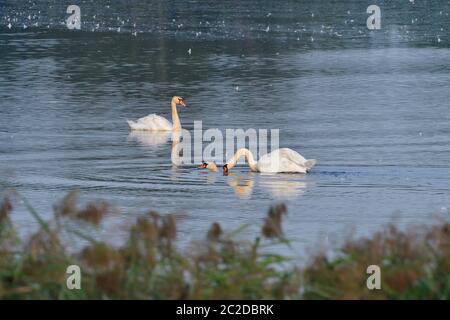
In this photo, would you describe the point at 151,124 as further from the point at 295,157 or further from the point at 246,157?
the point at 295,157

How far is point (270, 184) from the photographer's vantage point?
51.6ft

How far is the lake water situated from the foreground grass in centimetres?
35

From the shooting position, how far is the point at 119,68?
3106cm

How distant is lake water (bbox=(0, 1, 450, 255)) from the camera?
564 inches

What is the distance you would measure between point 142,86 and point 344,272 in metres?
21.4

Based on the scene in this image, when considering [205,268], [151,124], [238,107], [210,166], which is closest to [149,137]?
[151,124]

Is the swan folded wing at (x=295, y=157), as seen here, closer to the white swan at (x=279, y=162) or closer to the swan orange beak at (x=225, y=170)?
the white swan at (x=279, y=162)

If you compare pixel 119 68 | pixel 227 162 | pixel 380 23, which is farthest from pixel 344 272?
pixel 380 23

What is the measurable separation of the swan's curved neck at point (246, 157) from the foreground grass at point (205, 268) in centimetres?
952

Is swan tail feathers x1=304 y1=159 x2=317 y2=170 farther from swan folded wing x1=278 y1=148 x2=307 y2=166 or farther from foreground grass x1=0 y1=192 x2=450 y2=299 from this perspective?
foreground grass x1=0 y1=192 x2=450 y2=299

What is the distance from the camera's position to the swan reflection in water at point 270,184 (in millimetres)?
14992

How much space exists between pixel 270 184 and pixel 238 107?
8.09 metres

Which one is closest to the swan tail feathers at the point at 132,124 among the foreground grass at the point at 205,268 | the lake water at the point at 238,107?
the lake water at the point at 238,107
